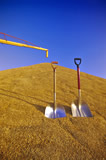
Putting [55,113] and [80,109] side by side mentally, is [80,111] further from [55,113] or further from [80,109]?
[55,113]

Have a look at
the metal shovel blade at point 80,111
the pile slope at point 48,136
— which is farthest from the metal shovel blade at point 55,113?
the metal shovel blade at point 80,111

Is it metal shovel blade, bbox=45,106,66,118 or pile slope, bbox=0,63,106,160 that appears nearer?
pile slope, bbox=0,63,106,160

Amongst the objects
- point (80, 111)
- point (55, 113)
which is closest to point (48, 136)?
point (55, 113)

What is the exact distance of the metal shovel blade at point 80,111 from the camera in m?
2.67

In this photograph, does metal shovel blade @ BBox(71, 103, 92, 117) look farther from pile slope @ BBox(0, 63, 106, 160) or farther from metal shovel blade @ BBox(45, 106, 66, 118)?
metal shovel blade @ BBox(45, 106, 66, 118)

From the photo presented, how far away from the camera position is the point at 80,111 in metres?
2.81

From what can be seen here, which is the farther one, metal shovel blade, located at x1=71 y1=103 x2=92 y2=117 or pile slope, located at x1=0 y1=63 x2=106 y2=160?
metal shovel blade, located at x1=71 y1=103 x2=92 y2=117

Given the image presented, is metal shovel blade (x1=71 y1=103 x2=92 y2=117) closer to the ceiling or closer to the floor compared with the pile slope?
closer to the ceiling

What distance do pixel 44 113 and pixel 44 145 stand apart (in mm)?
1077

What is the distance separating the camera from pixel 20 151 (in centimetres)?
152

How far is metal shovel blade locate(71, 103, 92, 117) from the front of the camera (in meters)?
2.67

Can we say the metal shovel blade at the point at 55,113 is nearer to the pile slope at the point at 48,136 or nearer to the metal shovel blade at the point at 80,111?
the pile slope at the point at 48,136

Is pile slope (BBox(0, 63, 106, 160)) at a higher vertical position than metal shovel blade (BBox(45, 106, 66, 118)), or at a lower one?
lower

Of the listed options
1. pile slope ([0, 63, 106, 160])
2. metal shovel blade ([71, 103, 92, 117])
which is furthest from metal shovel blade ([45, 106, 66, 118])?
metal shovel blade ([71, 103, 92, 117])
